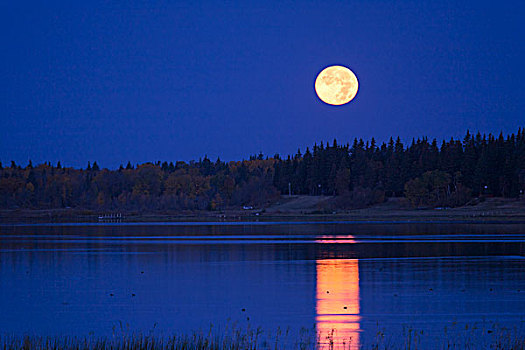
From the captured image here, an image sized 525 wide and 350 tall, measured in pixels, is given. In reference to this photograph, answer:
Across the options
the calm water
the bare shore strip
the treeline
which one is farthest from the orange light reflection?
the treeline

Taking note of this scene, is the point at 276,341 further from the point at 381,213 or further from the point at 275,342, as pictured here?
the point at 381,213

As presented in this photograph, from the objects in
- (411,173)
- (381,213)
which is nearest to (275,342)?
(381,213)

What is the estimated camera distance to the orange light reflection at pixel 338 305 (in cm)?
1906

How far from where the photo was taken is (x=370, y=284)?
2953cm

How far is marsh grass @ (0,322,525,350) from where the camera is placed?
1686cm

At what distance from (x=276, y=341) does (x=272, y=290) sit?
9972 millimetres

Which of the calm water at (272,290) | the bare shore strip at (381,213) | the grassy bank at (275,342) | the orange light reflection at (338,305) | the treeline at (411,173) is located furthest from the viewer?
the treeline at (411,173)

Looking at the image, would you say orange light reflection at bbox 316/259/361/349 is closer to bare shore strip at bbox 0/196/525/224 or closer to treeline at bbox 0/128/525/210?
bare shore strip at bbox 0/196/525/224

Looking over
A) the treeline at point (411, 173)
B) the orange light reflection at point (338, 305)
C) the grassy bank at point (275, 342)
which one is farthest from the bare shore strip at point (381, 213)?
the grassy bank at point (275, 342)

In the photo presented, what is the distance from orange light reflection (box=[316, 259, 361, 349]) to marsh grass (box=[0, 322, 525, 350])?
11 centimetres

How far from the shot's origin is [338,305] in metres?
24.5

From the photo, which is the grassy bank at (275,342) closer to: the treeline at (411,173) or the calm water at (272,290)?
the calm water at (272,290)

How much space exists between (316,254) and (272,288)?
15484 mm

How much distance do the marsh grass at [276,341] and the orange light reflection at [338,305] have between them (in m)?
0.11
